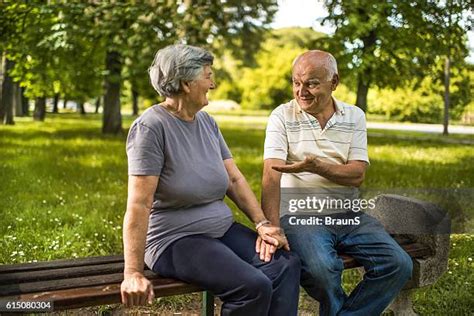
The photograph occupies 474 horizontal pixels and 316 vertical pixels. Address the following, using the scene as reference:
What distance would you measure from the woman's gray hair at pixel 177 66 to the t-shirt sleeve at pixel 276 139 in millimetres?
485

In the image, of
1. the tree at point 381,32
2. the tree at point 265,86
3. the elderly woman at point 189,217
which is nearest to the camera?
the elderly woman at point 189,217

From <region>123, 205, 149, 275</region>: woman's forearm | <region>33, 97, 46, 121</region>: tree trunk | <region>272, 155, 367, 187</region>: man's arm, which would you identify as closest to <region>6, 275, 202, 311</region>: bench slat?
<region>123, 205, 149, 275</region>: woman's forearm

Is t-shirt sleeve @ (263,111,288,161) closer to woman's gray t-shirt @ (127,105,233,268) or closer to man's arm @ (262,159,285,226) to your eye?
man's arm @ (262,159,285,226)

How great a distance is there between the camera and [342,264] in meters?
2.81

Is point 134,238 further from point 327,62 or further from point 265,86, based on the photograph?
point 265,86

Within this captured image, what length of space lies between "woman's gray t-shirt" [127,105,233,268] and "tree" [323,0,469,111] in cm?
667

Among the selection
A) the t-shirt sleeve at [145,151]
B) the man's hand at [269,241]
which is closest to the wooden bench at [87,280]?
the man's hand at [269,241]

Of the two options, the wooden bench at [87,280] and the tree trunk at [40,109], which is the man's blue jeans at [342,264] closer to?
the wooden bench at [87,280]

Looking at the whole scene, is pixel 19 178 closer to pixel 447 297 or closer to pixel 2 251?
pixel 2 251

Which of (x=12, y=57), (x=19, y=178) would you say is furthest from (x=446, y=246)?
(x=12, y=57)

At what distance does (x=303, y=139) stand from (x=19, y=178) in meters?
5.67

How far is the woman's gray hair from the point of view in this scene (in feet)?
8.25

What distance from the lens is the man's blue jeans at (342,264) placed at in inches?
107

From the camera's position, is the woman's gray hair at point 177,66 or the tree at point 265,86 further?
the tree at point 265,86
